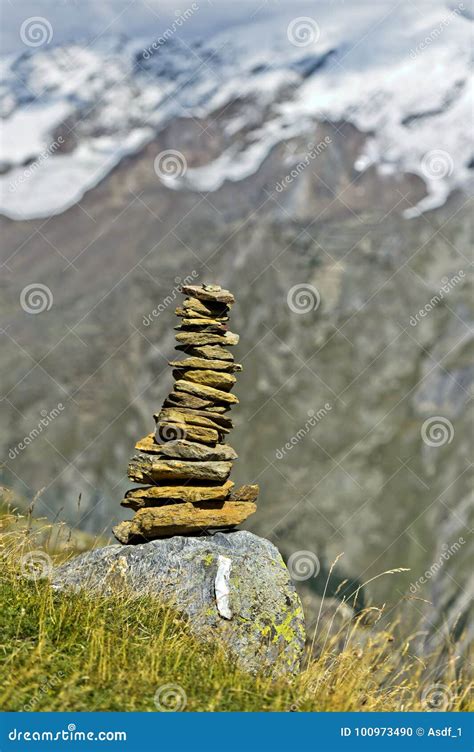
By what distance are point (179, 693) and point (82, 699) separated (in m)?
0.80

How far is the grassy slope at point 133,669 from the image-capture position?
685 centimetres

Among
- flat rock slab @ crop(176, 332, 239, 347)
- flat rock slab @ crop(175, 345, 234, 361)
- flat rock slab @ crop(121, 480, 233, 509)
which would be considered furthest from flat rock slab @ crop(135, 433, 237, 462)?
flat rock slab @ crop(176, 332, 239, 347)

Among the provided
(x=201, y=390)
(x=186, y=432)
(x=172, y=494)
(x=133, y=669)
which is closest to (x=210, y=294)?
(x=201, y=390)

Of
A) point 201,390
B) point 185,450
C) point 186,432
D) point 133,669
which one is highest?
point 201,390

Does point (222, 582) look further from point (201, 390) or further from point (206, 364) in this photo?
point (206, 364)

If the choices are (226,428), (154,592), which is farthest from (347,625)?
(226,428)

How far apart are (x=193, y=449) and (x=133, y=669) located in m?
5.63

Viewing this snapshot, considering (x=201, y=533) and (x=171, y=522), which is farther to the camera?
(x=201, y=533)

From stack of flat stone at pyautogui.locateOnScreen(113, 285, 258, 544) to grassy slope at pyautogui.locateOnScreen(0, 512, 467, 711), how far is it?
3.20m

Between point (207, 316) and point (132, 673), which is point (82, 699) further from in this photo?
point (207, 316)

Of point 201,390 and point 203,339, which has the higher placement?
point 203,339

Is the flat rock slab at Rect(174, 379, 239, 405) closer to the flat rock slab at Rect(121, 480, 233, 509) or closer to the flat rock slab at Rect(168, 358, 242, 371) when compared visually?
the flat rock slab at Rect(168, 358, 242, 371)

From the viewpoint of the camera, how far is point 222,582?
11383 millimetres

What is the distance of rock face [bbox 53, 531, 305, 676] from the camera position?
10977mm
